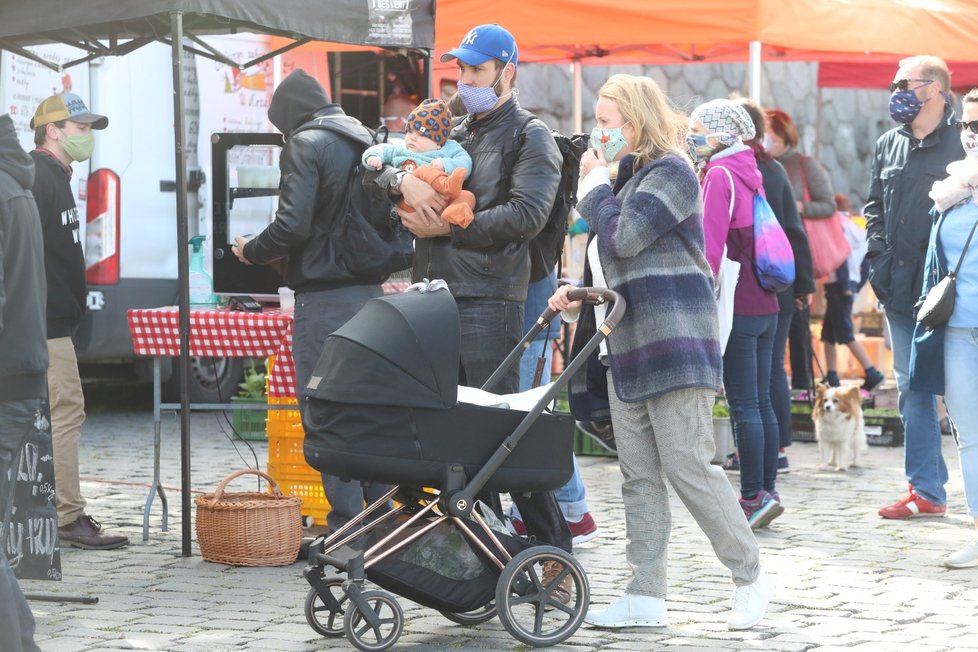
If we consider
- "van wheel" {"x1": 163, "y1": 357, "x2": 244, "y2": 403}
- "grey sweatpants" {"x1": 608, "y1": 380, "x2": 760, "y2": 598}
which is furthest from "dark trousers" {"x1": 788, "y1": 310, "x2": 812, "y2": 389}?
"grey sweatpants" {"x1": 608, "y1": 380, "x2": 760, "y2": 598}

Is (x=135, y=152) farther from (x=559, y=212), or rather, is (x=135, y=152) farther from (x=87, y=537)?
→ (x=559, y=212)

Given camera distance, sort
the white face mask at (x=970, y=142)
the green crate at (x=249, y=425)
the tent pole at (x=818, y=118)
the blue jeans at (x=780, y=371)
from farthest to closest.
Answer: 1. the tent pole at (x=818, y=118)
2. the green crate at (x=249, y=425)
3. the blue jeans at (x=780, y=371)
4. the white face mask at (x=970, y=142)

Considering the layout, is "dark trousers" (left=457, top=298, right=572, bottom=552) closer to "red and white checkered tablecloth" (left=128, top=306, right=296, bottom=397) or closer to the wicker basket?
the wicker basket

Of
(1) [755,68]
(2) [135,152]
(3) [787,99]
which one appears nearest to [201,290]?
(2) [135,152]

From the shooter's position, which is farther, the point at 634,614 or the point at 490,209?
the point at 490,209

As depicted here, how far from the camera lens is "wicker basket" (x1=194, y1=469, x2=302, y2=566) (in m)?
6.34

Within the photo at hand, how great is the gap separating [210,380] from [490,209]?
19.2 feet

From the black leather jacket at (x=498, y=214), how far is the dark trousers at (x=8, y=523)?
1.61 metres

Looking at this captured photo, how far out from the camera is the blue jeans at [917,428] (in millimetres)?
7461

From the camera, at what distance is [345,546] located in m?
5.10

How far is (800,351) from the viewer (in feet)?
37.7

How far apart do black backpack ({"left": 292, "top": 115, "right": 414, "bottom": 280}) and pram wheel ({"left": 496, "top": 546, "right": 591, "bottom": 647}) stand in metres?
1.78

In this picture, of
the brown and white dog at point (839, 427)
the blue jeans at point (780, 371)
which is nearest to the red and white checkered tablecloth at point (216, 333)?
the blue jeans at point (780, 371)

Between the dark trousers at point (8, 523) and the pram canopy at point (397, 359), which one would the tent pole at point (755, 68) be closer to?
the pram canopy at point (397, 359)
